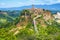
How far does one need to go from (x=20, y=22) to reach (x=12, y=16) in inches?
268

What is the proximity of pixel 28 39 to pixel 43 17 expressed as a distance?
20.8 ft

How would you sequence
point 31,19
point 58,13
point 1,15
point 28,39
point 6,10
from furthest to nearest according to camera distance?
point 6,10 → point 1,15 → point 58,13 → point 31,19 → point 28,39

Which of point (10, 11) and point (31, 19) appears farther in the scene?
point (10, 11)

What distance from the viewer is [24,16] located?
13.2 meters

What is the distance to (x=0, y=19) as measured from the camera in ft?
59.4

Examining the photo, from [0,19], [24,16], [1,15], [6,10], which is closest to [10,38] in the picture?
[24,16]

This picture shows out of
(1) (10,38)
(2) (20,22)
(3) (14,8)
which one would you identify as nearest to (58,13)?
(3) (14,8)

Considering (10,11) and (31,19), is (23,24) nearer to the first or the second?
(31,19)

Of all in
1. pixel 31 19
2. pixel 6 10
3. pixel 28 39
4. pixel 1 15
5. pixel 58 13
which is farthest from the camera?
pixel 6 10

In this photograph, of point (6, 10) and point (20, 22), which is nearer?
point (20, 22)

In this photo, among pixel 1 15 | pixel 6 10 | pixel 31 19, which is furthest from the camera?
pixel 6 10

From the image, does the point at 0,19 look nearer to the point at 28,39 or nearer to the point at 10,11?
the point at 10,11

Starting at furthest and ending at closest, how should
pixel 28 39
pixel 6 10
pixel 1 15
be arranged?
pixel 6 10 → pixel 1 15 → pixel 28 39

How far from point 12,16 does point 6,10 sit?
1.45 m
